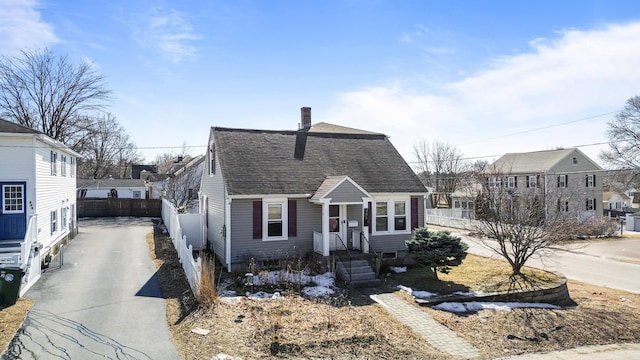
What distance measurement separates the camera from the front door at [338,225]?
1783 centimetres

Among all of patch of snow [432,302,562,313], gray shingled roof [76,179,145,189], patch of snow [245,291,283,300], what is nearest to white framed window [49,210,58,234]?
patch of snow [245,291,283,300]

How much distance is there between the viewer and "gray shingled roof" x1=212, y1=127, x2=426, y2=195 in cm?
1731

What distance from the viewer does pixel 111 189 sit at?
4806cm

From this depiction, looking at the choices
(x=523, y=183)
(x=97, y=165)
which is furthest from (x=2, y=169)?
(x=523, y=183)

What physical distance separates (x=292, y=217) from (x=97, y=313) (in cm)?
815

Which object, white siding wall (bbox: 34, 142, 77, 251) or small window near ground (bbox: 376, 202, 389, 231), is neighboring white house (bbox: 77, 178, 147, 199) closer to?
white siding wall (bbox: 34, 142, 77, 251)

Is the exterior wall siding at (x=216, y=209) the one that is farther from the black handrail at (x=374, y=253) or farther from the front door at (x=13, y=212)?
the front door at (x=13, y=212)

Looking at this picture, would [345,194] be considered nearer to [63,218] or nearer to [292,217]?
[292,217]

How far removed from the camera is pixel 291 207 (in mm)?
17312

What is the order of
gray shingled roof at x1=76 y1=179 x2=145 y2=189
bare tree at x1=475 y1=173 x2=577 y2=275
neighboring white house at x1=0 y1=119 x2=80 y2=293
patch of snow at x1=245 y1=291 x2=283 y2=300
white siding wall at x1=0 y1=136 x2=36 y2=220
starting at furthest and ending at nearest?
1. gray shingled roof at x1=76 y1=179 x2=145 y2=189
2. white siding wall at x1=0 y1=136 x2=36 y2=220
3. bare tree at x1=475 y1=173 x2=577 y2=275
4. neighboring white house at x1=0 y1=119 x2=80 y2=293
5. patch of snow at x1=245 y1=291 x2=283 y2=300

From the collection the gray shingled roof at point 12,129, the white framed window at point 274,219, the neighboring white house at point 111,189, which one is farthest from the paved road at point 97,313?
the neighboring white house at point 111,189

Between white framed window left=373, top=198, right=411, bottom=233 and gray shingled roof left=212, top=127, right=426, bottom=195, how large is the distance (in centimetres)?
67

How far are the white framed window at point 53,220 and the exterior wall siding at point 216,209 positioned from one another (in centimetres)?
714

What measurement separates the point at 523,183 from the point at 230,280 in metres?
42.0
